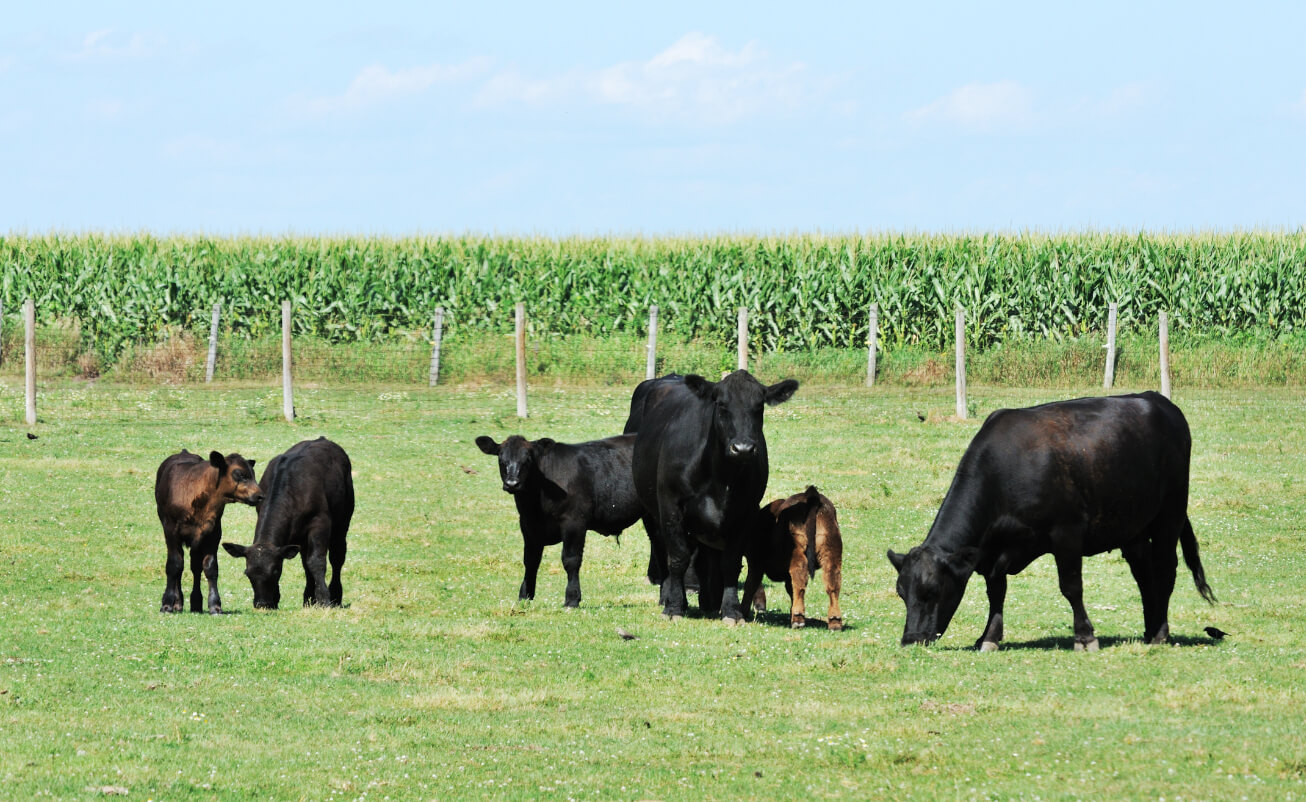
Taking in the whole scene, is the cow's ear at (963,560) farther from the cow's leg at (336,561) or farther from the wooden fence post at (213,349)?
the wooden fence post at (213,349)

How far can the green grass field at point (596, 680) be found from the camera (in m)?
9.23

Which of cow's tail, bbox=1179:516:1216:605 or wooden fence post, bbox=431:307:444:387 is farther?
wooden fence post, bbox=431:307:444:387

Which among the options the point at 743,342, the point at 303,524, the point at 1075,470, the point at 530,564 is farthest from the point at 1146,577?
the point at 743,342

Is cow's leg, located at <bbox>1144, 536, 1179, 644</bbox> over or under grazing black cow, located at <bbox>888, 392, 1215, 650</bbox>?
under

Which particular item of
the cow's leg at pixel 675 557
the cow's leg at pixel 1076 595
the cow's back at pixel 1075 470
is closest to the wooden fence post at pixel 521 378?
the cow's leg at pixel 675 557

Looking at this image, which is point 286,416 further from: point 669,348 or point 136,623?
point 136,623

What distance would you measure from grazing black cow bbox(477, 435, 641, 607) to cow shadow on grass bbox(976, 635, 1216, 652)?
16.3ft

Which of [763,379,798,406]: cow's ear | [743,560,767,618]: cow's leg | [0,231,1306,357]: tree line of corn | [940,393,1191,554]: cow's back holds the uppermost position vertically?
[0,231,1306,357]: tree line of corn

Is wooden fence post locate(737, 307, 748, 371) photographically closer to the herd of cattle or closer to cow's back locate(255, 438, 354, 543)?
the herd of cattle

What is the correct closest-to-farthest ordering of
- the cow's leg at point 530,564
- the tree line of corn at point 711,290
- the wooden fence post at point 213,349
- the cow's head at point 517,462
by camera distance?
1. the cow's head at point 517,462
2. the cow's leg at point 530,564
3. the wooden fence post at point 213,349
4. the tree line of corn at point 711,290

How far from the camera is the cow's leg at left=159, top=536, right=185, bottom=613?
1678 cm

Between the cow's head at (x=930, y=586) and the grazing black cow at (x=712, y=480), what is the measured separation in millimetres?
1848

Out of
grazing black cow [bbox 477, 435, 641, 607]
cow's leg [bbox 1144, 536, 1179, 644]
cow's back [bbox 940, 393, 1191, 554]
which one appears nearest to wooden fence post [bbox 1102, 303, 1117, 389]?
grazing black cow [bbox 477, 435, 641, 607]

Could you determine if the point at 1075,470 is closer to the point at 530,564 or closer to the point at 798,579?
the point at 798,579
